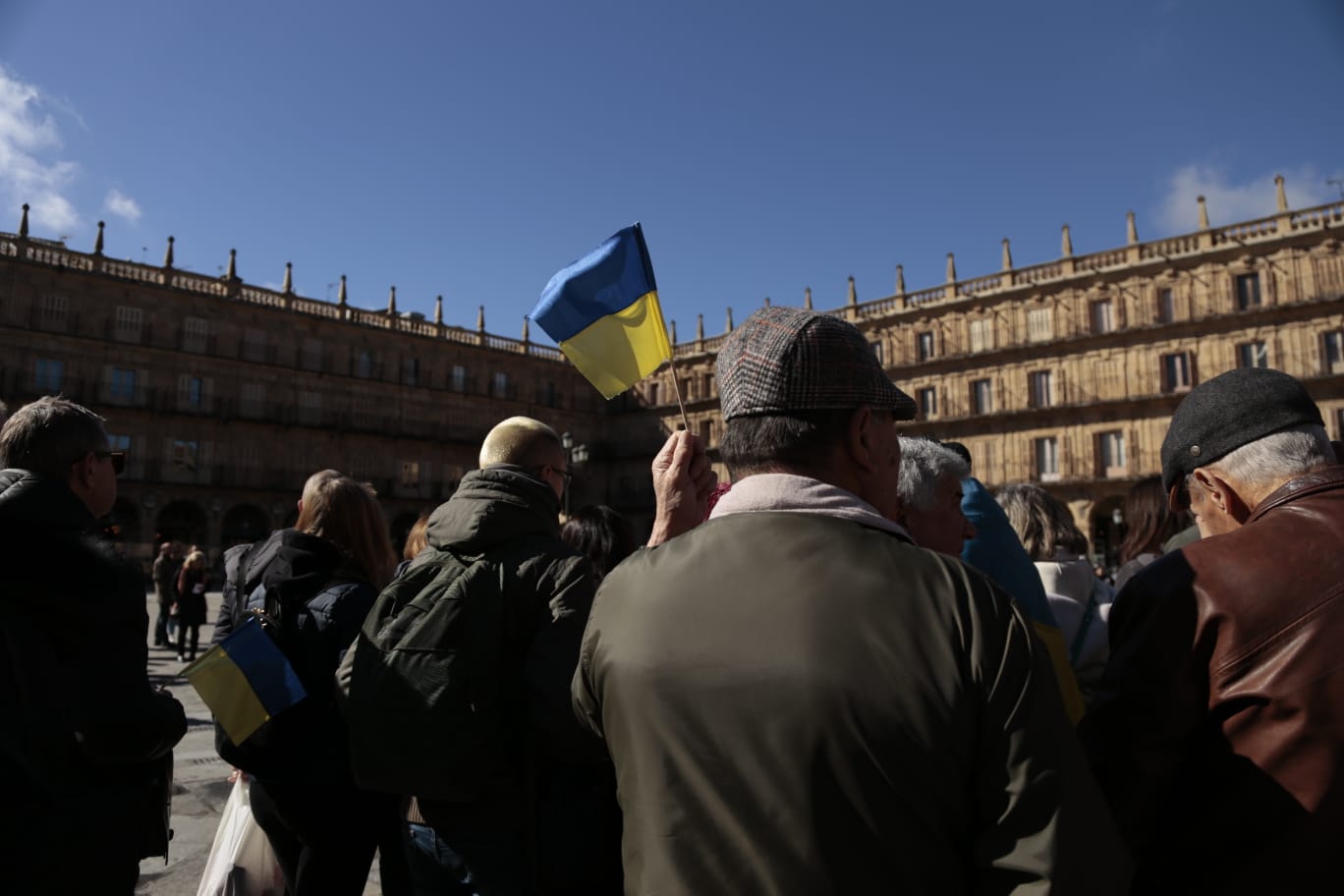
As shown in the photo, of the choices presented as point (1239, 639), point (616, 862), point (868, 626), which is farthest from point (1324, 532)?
point (616, 862)

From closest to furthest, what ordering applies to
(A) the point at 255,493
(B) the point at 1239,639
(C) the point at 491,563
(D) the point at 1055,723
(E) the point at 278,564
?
(D) the point at 1055,723 → (B) the point at 1239,639 → (C) the point at 491,563 → (E) the point at 278,564 → (A) the point at 255,493

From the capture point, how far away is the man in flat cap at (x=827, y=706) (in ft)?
3.48

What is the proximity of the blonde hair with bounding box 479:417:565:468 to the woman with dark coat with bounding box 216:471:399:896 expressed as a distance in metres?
0.88

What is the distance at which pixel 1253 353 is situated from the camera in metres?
27.9

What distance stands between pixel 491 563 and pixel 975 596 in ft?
4.63

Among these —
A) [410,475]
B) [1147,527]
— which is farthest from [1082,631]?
[410,475]

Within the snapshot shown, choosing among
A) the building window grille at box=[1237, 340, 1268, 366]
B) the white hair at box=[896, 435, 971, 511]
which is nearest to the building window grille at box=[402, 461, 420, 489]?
the building window grille at box=[1237, 340, 1268, 366]

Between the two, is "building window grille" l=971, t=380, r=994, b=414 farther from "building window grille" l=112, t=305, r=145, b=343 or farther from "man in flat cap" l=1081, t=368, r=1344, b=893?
"man in flat cap" l=1081, t=368, r=1344, b=893

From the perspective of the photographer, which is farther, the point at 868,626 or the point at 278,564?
the point at 278,564

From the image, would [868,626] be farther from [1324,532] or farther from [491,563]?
[491,563]

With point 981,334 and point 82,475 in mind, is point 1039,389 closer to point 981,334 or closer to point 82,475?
point 981,334

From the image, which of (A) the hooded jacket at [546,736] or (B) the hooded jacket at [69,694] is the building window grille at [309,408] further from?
(A) the hooded jacket at [546,736]

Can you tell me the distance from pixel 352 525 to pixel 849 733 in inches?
101

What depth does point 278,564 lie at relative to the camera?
297cm
